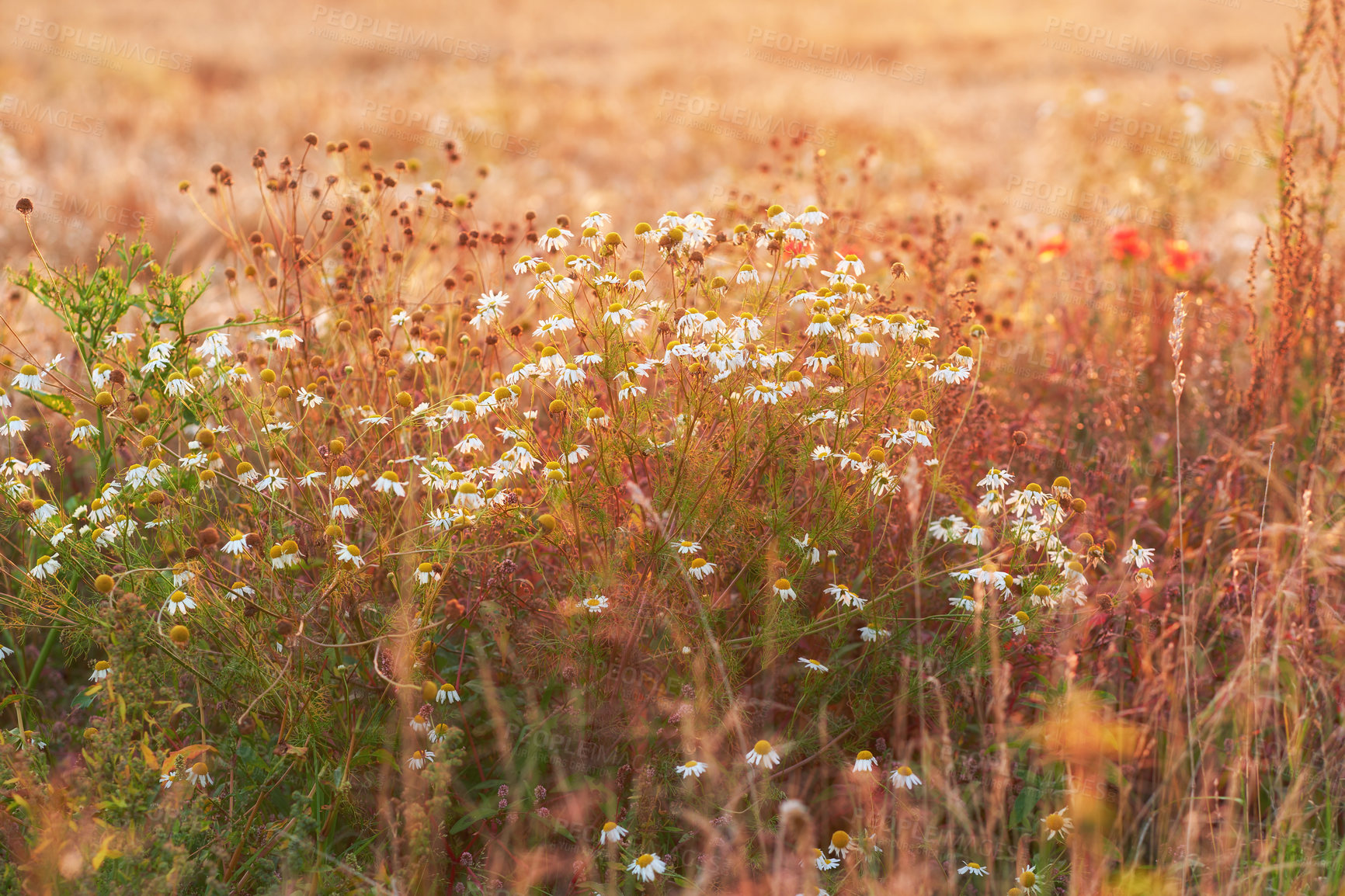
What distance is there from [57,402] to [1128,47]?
66.5ft

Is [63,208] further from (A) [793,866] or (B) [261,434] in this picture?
(A) [793,866]

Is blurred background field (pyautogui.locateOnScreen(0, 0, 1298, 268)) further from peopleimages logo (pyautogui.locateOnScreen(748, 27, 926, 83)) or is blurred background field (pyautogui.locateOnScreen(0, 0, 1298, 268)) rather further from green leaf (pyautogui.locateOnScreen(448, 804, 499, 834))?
green leaf (pyautogui.locateOnScreen(448, 804, 499, 834))

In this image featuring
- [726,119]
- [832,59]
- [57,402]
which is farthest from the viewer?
[832,59]

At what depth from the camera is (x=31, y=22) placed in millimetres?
19047

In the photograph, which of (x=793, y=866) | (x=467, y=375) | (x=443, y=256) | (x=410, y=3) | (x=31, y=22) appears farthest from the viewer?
(x=410, y=3)

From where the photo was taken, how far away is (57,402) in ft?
8.58

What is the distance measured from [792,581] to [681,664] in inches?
13.6

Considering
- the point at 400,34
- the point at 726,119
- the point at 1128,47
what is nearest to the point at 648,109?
the point at 726,119

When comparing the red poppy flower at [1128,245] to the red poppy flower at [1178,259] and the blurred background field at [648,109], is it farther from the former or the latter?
the blurred background field at [648,109]

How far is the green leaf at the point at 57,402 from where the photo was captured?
251 cm

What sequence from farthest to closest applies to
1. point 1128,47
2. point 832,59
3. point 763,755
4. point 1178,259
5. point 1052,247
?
point 832,59 → point 1128,47 → point 1052,247 → point 1178,259 → point 763,755

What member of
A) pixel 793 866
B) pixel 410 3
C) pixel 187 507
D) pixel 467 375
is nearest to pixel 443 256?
pixel 467 375

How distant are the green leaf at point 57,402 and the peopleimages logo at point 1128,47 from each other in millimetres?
17347

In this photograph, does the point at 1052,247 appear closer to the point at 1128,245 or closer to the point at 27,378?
the point at 1128,245
